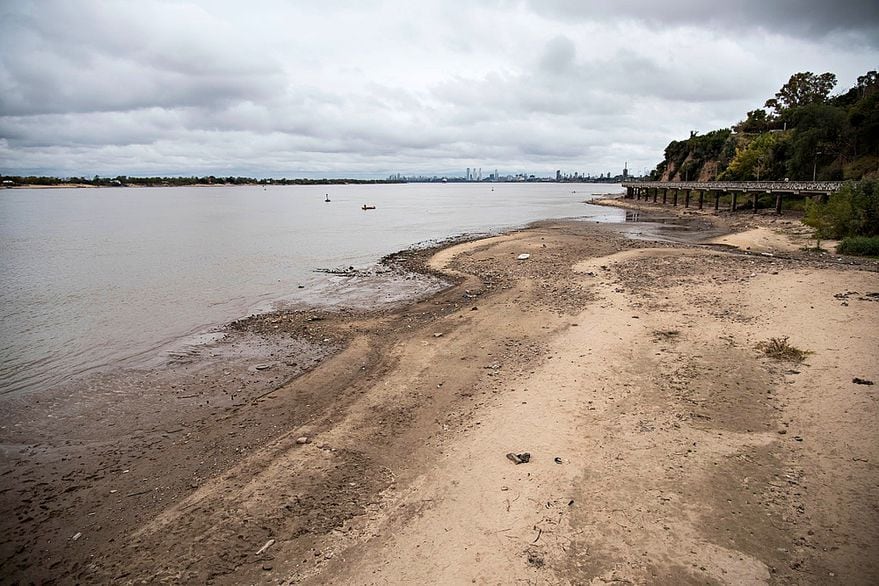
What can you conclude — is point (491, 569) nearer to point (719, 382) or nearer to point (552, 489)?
point (552, 489)

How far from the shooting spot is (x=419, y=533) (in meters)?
6.09

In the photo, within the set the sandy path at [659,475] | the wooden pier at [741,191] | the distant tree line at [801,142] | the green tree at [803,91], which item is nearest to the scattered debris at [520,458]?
the sandy path at [659,475]

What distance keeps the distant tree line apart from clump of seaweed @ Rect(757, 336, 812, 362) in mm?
42992

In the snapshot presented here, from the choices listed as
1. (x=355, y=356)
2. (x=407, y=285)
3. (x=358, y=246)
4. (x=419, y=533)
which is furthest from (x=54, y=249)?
(x=419, y=533)

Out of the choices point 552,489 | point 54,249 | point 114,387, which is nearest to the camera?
point 552,489

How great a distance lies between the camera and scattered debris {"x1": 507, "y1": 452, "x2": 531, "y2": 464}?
7.37m

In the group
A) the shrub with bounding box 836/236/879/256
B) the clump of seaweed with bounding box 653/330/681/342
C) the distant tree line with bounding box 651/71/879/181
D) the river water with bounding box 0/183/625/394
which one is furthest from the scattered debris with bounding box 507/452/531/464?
the distant tree line with bounding box 651/71/879/181

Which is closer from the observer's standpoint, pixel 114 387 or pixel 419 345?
pixel 114 387

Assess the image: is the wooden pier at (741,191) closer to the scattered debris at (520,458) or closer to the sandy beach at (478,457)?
the sandy beach at (478,457)

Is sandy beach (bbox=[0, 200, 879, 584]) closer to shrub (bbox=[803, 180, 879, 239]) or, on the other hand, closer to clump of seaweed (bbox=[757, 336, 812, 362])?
clump of seaweed (bbox=[757, 336, 812, 362])

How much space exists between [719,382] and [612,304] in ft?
21.1

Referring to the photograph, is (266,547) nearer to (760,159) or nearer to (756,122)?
(760,159)

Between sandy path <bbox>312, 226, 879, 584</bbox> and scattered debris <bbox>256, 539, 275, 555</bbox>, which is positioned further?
scattered debris <bbox>256, 539, 275, 555</bbox>

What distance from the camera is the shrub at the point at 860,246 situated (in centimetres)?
2386
